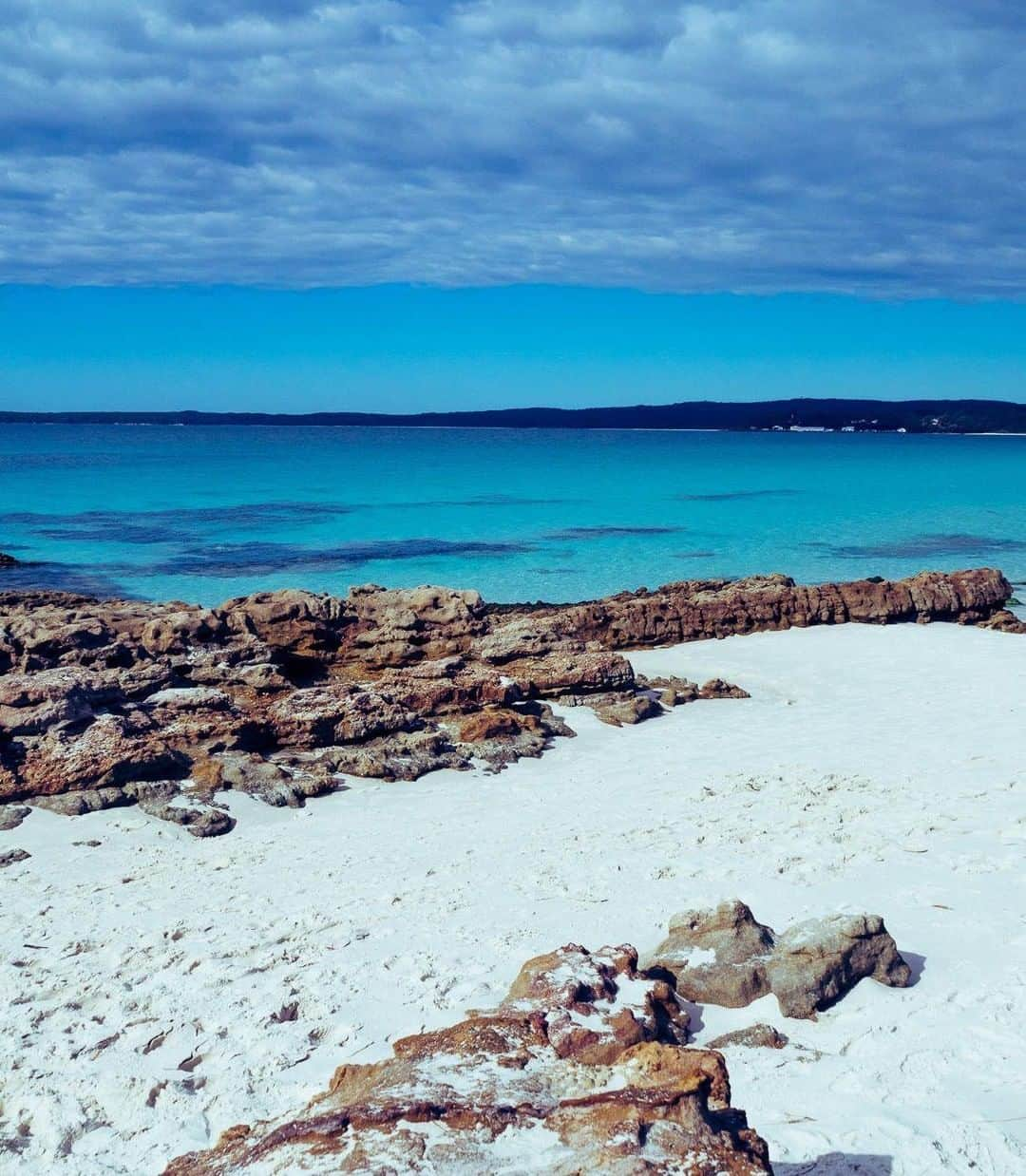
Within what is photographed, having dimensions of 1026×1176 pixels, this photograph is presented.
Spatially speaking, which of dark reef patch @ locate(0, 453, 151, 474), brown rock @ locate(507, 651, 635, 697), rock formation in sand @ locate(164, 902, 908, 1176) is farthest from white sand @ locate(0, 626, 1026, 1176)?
dark reef patch @ locate(0, 453, 151, 474)

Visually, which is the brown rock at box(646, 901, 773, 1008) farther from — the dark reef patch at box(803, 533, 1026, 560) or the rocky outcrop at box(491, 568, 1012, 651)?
the dark reef patch at box(803, 533, 1026, 560)

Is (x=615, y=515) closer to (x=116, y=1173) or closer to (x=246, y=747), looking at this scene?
(x=246, y=747)

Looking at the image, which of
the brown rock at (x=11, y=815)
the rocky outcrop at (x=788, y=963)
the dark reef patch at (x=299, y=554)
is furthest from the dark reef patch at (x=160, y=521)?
the rocky outcrop at (x=788, y=963)

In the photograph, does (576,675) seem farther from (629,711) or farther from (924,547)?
(924,547)

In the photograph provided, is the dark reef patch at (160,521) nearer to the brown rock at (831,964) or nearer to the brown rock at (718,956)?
the brown rock at (718,956)

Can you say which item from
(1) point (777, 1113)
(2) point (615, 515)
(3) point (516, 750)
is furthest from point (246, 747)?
(2) point (615, 515)

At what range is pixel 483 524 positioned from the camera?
38875mm

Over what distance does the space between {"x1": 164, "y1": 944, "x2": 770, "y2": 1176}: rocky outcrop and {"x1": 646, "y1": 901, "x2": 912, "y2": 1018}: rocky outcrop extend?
1.16 metres

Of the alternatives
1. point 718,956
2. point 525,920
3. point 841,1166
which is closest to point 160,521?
point 525,920

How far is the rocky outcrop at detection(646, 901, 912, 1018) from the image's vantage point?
17.7ft

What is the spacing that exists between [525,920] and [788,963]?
1.82 meters

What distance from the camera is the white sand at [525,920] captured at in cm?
459

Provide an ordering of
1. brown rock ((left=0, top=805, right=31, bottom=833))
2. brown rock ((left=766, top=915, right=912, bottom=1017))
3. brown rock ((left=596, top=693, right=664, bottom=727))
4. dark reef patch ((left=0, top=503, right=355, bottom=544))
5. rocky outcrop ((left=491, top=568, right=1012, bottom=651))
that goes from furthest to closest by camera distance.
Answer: dark reef patch ((left=0, top=503, right=355, bottom=544)) → rocky outcrop ((left=491, top=568, right=1012, bottom=651)) → brown rock ((left=596, top=693, right=664, bottom=727)) → brown rock ((left=0, top=805, right=31, bottom=833)) → brown rock ((left=766, top=915, right=912, bottom=1017))

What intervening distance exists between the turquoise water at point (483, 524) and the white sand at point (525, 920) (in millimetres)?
14992
